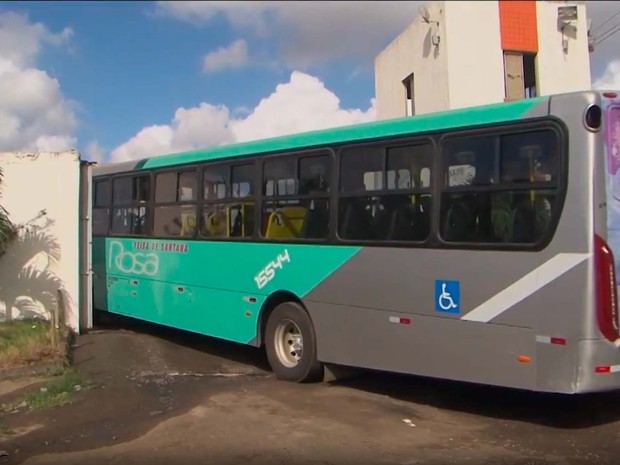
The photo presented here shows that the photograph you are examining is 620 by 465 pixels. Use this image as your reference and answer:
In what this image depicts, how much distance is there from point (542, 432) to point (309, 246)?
9.88 feet

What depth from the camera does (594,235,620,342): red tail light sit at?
17.0 feet

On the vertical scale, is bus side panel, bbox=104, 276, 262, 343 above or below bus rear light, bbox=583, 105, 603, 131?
below

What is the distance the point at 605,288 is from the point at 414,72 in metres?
12.4

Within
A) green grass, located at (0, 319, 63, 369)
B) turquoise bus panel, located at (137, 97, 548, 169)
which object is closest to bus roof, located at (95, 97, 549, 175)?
turquoise bus panel, located at (137, 97, 548, 169)

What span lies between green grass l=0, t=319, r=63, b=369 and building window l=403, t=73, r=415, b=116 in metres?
11.1

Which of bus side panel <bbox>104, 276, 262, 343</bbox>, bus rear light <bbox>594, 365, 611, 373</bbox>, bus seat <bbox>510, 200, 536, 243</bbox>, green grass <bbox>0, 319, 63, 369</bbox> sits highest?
bus seat <bbox>510, 200, 536, 243</bbox>

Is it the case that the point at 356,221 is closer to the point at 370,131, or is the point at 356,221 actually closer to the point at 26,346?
the point at 370,131

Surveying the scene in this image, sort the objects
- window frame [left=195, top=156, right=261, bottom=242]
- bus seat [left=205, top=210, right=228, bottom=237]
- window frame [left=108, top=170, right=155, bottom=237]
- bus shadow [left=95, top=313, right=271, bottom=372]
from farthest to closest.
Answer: window frame [left=108, top=170, right=155, bottom=237] → bus shadow [left=95, top=313, right=271, bottom=372] → bus seat [left=205, top=210, right=228, bottom=237] → window frame [left=195, top=156, right=261, bottom=242]

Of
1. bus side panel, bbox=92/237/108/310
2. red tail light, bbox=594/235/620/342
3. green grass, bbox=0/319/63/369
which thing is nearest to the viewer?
red tail light, bbox=594/235/620/342

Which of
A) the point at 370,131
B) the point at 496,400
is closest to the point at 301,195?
the point at 370,131

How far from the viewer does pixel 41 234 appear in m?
10.4

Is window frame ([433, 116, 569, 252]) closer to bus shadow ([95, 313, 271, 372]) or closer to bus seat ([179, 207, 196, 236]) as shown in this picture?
bus shadow ([95, 313, 271, 372])

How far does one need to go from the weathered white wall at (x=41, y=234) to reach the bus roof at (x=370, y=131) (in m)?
1.73

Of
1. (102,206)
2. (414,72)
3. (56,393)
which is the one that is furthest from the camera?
(414,72)
